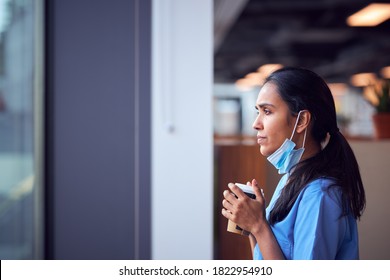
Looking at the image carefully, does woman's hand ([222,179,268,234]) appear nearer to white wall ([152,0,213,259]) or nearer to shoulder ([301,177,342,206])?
shoulder ([301,177,342,206])

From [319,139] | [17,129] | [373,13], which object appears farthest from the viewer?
[373,13]

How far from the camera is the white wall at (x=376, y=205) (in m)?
1.68

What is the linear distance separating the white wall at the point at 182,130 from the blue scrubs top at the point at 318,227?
855 millimetres

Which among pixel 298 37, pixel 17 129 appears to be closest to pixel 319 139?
pixel 17 129

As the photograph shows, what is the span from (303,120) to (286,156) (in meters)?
0.12

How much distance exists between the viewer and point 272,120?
4.04 feet

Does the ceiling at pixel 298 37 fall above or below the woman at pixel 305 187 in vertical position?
above

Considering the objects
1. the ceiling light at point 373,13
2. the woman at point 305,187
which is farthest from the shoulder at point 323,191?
the ceiling light at point 373,13

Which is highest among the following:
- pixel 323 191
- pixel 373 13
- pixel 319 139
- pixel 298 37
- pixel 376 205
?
pixel 298 37

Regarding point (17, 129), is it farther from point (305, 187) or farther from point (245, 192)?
point (305, 187)

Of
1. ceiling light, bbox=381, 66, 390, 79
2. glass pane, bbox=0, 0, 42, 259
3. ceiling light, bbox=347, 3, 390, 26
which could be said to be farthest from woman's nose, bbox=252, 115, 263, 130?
ceiling light, bbox=381, 66, 390, 79

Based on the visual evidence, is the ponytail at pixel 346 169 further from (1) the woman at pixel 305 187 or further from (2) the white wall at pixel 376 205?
(2) the white wall at pixel 376 205
